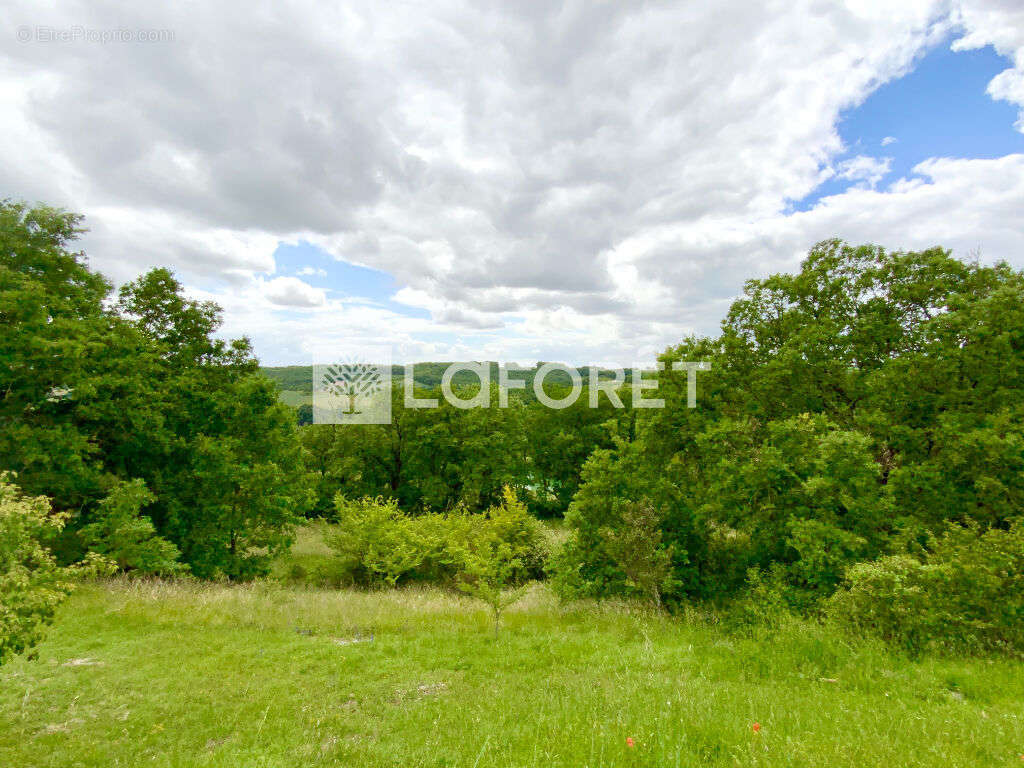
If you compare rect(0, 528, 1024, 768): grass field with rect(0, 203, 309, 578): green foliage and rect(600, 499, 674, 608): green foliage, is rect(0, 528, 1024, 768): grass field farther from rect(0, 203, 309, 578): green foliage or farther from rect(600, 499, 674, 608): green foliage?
rect(0, 203, 309, 578): green foliage

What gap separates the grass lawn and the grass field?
0.03 metres

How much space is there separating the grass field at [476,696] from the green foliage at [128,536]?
2086 millimetres

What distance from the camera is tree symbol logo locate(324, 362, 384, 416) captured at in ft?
114

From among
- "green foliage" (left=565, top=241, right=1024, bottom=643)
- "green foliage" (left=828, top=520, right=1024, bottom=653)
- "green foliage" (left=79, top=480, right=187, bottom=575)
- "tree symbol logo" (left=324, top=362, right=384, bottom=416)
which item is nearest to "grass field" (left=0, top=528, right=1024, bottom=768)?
"green foliage" (left=828, top=520, right=1024, bottom=653)

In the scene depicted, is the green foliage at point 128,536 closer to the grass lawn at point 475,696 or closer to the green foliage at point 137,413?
the green foliage at point 137,413

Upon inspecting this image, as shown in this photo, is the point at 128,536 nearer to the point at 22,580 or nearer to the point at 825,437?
the point at 22,580

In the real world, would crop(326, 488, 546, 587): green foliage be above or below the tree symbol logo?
below

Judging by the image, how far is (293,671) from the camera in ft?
28.1

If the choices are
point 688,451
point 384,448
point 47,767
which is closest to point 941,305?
point 688,451

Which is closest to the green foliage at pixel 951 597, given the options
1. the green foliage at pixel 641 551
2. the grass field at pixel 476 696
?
the grass field at pixel 476 696

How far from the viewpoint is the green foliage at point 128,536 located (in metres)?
13.5

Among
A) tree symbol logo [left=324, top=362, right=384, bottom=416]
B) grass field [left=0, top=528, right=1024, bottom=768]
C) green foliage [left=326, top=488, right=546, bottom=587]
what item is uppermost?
tree symbol logo [left=324, top=362, right=384, bottom=416]

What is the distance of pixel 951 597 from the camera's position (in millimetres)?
8031

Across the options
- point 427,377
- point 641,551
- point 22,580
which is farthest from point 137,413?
point 427,377
